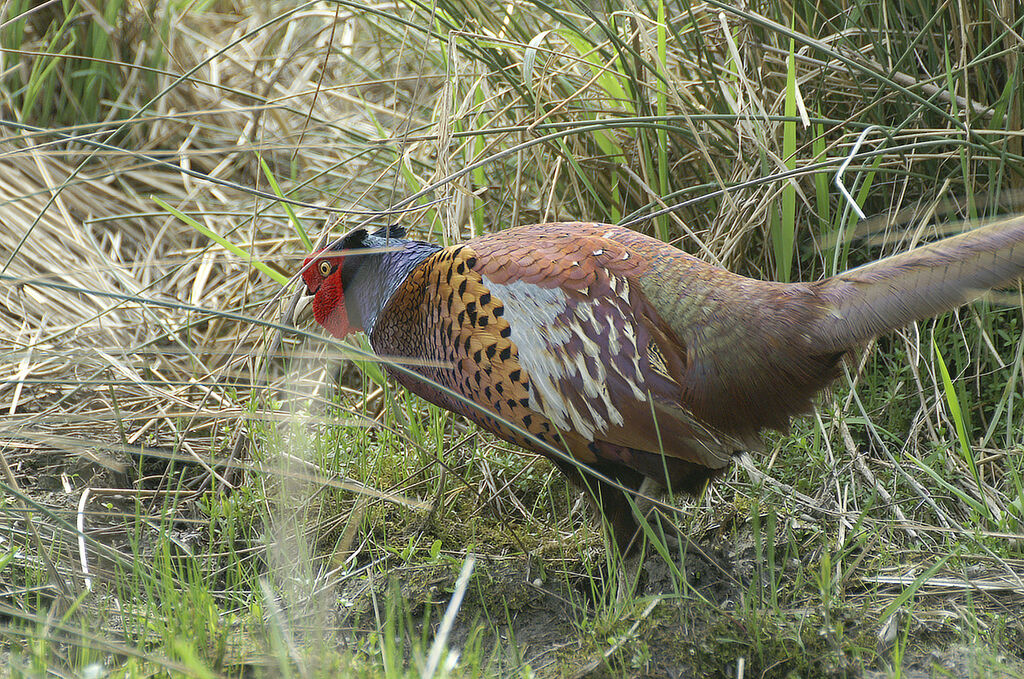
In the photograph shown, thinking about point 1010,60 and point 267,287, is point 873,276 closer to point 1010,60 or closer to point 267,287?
point 1010,60

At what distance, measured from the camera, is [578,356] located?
223cm

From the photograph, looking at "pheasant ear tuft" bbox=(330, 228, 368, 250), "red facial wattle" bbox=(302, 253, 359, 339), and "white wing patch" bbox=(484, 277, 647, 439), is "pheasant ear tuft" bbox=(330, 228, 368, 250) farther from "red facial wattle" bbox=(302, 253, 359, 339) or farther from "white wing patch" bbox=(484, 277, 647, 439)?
"white wing patch" bbox=(484, 277, 647, 439)

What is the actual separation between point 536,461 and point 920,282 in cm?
134

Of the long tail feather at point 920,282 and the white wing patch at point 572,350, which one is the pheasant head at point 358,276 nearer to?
the white wing patch at point 572,350

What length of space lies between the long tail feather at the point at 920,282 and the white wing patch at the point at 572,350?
46cm

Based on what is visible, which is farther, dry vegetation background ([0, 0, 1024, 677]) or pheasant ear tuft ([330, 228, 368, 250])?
pheasant ear tuft ([330, 228, 368, 250])

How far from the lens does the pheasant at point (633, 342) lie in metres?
2.12

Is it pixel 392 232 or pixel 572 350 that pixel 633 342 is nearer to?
pixel 572 350

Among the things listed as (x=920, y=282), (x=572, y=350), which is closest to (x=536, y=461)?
(x=572, y=350)

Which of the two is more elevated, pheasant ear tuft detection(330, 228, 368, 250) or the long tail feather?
pheasant ear tuft detection(330, 228, 368, 250)

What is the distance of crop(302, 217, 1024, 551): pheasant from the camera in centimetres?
212

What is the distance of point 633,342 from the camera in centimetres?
222

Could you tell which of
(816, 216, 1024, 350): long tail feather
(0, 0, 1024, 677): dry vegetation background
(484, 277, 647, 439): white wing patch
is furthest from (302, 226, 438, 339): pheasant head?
(816, 216, 1024, 350): long tail feather

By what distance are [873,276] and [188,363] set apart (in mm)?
2452
